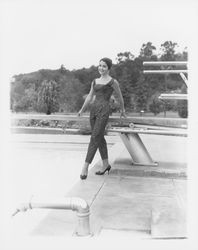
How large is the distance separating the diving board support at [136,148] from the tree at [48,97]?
10.1m

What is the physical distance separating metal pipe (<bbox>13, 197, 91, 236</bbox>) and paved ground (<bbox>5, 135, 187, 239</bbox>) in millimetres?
159

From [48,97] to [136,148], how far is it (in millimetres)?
11859

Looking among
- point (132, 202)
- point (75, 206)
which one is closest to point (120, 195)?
point (132, 202)

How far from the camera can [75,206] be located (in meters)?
2.42

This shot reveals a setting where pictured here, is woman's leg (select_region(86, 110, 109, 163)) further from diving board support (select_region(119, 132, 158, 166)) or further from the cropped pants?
diving board support (select_region(119, 132, 158, 166))

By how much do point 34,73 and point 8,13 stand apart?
1309 cm

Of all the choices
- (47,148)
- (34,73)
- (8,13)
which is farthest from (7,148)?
(34,73)

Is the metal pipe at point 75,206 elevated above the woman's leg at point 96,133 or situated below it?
below

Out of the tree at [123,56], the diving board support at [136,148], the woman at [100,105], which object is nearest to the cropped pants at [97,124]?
the woman at [100,105]

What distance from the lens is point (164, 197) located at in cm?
360

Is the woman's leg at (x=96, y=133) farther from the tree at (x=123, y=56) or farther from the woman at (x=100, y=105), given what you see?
the tree at (x=123, y=56)

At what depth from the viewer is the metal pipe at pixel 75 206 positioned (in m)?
2.42

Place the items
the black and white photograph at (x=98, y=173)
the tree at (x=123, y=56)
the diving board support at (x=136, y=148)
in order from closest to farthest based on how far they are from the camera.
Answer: the black and white photograph at (x=98, y=173), the diving board support at (x=136, y=148), the tree at (x=123, y=56)

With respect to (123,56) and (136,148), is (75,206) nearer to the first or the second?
(136,148)
